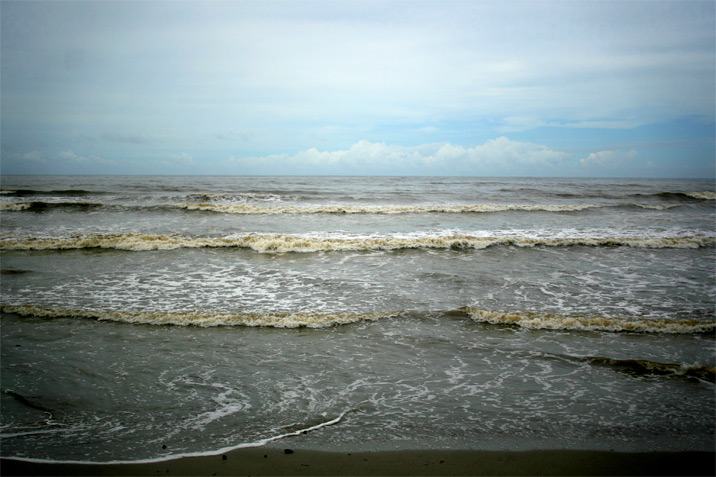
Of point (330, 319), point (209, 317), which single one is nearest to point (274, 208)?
point (209, 317)

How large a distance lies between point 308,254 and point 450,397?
8573 mm

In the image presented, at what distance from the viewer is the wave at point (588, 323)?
649 cm

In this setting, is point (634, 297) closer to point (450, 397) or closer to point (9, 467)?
point (450, 397)

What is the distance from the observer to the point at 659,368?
515 cm

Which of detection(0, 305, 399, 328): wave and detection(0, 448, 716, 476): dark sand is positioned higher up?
detection(0, 305, 399, 328): wave

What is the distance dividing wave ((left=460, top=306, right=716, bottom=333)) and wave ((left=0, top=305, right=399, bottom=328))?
1.77 m

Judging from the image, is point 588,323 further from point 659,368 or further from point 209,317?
point 209,317

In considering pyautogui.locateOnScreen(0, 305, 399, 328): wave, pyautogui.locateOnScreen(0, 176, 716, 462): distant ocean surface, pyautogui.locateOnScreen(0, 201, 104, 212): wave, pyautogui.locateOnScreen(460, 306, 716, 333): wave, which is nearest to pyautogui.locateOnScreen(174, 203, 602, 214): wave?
pyautogui.locateOnScreen(0, 201, 104, 212): wave

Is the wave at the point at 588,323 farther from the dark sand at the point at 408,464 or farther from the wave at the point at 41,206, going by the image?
the wave at the point at 41,206

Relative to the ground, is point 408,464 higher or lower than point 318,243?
lower

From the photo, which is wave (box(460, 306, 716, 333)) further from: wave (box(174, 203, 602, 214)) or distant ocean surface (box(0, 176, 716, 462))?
wave (box(174, 203, 602, 214))

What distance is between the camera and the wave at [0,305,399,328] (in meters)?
6.78

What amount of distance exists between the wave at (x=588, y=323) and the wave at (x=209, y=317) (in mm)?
A: 1774

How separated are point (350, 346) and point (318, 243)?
7.76 m
